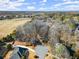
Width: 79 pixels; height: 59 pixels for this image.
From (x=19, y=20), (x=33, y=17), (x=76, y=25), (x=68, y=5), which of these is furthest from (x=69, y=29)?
(x=19, y=20)

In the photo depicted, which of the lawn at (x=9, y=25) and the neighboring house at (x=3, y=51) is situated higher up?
the lawn at (x=9, y=25)

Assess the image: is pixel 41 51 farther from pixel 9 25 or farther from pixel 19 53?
pixel 9 25

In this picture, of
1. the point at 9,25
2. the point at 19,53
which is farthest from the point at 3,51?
the point at 9,25

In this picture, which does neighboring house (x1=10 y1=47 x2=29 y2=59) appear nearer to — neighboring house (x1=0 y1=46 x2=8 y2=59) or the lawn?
neighboring house (x1=0 y1=46 x2=8 y2=59)

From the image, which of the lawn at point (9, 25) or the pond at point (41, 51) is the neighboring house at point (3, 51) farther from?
the pond at point (41, 51)

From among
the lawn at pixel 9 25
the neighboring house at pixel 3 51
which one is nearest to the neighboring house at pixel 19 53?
the neighboring house at pixel 3 51

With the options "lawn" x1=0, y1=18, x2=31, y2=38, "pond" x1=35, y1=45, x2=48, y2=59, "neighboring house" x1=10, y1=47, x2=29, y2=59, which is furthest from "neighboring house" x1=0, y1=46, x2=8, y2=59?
"pond" x1=35, y1=45, x2=48, y2=59
